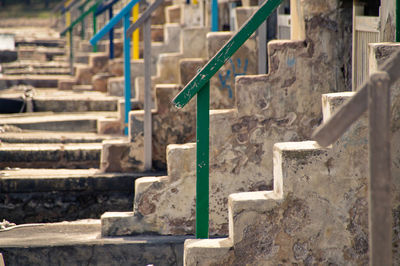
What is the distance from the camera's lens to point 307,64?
5441 mm

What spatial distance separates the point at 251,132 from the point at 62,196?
94.2 inches

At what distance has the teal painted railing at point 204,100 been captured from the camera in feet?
14.6

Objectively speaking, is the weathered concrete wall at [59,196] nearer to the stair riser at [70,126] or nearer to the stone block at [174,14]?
the stair riser at [70,126]

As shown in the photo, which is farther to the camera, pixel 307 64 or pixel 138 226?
pixel 138 226

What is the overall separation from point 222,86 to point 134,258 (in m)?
1.72

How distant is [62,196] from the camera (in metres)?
7.28

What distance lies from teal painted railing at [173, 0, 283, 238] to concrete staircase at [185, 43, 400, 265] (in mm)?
278

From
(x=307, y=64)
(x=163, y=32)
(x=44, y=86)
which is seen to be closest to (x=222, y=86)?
(x=307, y=64)

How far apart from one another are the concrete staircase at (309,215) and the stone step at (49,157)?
4.05 meters

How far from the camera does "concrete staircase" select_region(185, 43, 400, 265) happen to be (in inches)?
168

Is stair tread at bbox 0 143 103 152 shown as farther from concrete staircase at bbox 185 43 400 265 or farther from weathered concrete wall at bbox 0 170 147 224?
concrete staircase at bbox 185 43 400 265

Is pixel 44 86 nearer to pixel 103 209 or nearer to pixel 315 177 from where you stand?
pixel 103 209

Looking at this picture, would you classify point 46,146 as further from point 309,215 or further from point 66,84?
point 66,84

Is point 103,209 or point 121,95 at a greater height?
point 121,95
